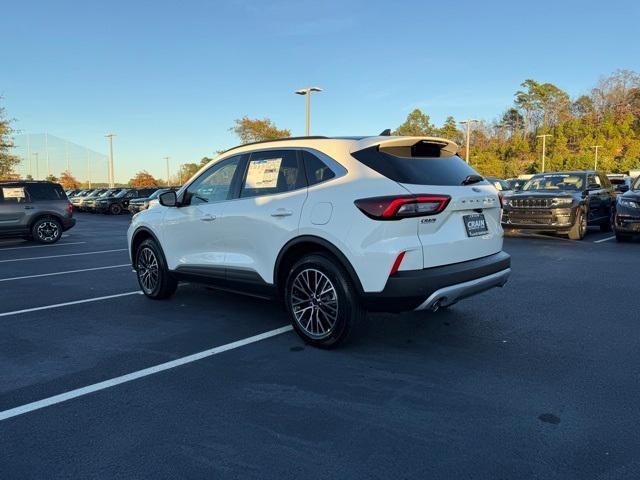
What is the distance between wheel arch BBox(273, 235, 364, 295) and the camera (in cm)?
407

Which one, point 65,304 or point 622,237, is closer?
point 65,304

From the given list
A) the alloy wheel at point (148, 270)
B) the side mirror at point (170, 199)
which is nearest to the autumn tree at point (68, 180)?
the alloy wheel at point (148, 270)

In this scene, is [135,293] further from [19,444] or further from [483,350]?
[483,350]

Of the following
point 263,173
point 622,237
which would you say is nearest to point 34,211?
point 263,173

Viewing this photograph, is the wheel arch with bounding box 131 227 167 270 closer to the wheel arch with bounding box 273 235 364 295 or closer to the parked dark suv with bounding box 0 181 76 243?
the wheel arch with bounding box 273 235 364 295

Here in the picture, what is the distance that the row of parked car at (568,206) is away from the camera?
1140 centimetres

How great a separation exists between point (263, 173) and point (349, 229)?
136 centimetres

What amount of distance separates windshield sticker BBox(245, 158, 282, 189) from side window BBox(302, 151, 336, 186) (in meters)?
0.36

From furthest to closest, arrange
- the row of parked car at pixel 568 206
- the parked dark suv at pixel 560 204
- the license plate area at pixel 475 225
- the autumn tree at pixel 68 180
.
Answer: the autumn tree at pixel 68 180
the parked dark suv at pixel 560 204
the row of parked car at pixel 568 206
the license plate area at pixel 475 225

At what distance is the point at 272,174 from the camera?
4.87 metres

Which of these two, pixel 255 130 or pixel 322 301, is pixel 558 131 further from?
pixel 322 301

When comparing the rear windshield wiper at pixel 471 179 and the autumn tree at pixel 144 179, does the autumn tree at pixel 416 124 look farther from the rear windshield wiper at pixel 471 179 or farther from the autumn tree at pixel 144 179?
the rear windshield wiper at pixel 471 179

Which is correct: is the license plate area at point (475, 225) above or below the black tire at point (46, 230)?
above

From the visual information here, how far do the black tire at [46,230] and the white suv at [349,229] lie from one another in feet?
37.1
